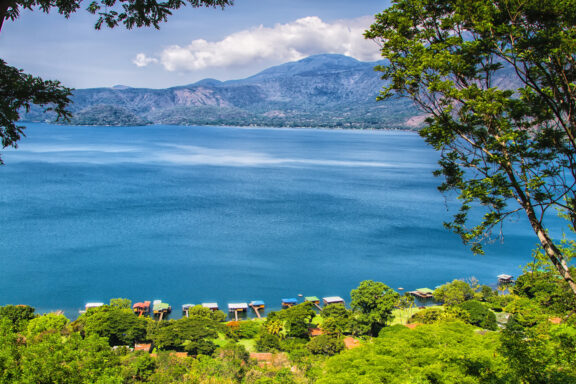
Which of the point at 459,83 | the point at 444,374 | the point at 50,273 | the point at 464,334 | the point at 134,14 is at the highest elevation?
the point at 134,14

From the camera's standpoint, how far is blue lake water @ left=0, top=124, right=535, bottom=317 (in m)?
30.9

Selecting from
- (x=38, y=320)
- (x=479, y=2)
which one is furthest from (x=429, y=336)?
(x=38, y=320)

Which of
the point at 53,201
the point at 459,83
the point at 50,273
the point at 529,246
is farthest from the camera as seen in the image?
the point at 53,201

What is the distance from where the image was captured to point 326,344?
1839 cm

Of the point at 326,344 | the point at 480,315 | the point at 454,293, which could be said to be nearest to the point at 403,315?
the point at 454,293

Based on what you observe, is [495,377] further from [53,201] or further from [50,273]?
[53,201]

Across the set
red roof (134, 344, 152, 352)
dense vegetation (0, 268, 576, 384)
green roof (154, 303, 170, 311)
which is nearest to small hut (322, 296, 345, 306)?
dense vegetation (0, 268, 576, 384)

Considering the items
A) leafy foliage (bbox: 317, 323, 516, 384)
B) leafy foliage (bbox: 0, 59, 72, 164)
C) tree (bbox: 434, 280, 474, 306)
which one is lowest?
tree (bbox: 434, 280, 474, 306)

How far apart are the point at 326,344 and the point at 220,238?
24496 millimetres

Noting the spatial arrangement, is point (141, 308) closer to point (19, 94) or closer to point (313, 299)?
point (313, 299)

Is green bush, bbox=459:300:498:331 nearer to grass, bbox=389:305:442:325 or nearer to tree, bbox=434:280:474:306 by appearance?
tree, bbox=434:280:474:306

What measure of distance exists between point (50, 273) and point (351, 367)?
2921cm

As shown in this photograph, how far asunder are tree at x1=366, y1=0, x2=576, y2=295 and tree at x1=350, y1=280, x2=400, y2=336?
14407 mm

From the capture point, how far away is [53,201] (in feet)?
176
